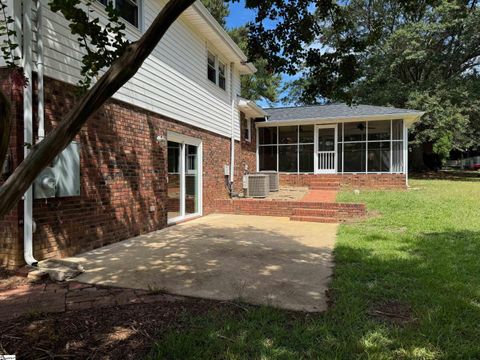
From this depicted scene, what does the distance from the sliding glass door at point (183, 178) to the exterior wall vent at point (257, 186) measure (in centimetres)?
244

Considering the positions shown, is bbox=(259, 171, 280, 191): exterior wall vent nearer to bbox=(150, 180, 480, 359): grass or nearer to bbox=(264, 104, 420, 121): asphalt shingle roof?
bbox=(264, 104, 420, 121): asphalt shingle roof

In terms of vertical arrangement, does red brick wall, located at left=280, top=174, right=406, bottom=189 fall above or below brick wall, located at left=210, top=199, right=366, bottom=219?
above

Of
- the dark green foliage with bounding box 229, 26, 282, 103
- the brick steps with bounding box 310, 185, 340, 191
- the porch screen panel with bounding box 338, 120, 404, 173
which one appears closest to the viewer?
the brick steps with bounding box 310, 185, 340, 191

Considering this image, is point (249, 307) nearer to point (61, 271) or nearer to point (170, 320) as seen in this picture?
point (170, 320)

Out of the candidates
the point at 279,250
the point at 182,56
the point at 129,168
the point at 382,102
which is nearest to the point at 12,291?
the point at 129,168

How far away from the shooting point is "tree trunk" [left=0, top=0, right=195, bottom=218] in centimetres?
187

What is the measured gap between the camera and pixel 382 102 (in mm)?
22641

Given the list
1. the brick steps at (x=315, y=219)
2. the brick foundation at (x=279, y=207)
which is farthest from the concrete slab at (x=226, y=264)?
the brick foundation at (x=279, y=207)

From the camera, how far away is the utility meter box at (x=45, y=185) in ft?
15.5

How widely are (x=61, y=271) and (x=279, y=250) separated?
3.35 m

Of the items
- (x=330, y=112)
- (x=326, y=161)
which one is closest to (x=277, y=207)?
(x=326, y=161)

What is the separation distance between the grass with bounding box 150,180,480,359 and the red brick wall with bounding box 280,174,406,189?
32.8 ft

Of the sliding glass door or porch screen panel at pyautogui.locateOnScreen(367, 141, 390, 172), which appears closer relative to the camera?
the sliding glass door

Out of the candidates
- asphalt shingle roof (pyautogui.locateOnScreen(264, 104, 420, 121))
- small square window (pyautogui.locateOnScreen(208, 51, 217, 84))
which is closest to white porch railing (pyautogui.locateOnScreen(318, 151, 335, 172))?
asphalt shingle roof (pyautogui.locateOnScreen(264, 104, 420, 121))
